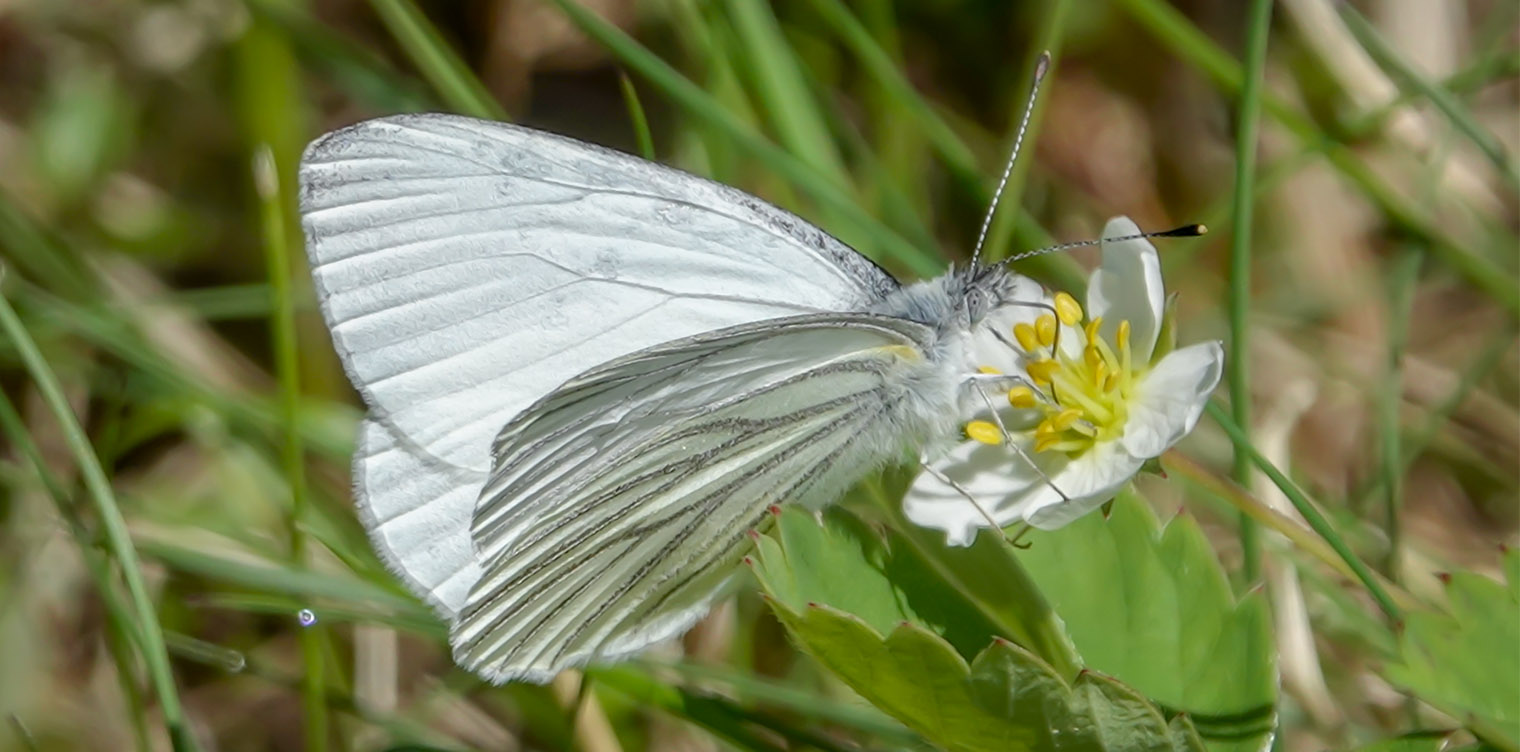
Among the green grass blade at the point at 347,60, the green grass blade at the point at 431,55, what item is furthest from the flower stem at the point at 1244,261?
the green grass blade at the point at 347,60

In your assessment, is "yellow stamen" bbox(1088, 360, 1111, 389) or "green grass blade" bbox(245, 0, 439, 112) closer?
"yellow stamen" bbox(1088, 360, 1111, 389)

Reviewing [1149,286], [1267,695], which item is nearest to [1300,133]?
[1149,286]

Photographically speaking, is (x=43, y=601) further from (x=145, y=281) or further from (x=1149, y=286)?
(x=1149, y=286)

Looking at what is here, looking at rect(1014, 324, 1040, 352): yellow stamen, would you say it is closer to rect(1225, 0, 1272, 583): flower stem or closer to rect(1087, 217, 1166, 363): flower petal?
rect(1087, 217, 1166, 363): flower petal

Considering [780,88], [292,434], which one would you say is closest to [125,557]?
[292,434]

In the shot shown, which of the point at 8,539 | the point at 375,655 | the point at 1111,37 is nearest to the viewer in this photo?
the point at 375,655

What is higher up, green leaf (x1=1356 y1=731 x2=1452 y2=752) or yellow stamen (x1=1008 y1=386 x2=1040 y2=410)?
yellow stamen (x1=1008 y1=386 x2=1040 y2=410)

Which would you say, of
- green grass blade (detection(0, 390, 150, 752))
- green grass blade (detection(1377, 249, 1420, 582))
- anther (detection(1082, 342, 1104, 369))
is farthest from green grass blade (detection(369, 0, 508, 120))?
green grass blade (detection(1377, 249, 1420, 582))
